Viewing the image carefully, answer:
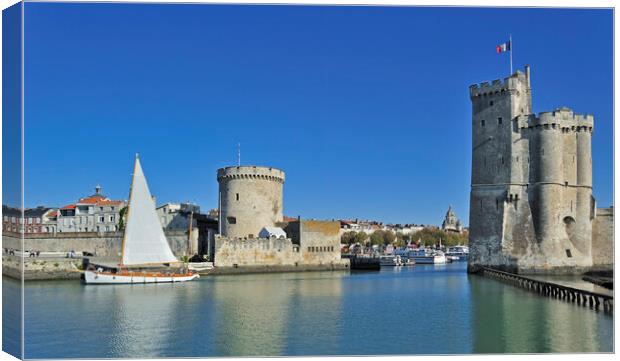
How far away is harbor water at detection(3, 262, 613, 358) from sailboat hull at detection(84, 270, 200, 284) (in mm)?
2159

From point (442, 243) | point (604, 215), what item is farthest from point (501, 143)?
point (442, 243)

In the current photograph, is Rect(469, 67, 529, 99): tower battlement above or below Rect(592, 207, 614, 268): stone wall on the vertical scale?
above

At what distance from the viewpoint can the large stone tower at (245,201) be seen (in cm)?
4269

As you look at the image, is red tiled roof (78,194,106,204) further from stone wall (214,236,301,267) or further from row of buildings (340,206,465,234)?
row of buildings (340,206,465,234)

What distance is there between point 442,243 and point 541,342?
90.6 m

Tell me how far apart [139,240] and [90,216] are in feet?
69.4

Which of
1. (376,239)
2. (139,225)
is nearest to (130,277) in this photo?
(139,225)

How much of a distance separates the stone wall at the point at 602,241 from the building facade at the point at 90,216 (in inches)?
1289

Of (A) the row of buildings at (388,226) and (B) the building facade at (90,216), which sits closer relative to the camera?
(B) the building facade at (90,216)

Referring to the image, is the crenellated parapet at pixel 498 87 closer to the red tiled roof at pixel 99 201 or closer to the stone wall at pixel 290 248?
the stone wall at pixel 290 248

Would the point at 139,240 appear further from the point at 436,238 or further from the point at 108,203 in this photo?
the point at 436,238

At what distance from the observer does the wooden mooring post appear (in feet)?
64.5

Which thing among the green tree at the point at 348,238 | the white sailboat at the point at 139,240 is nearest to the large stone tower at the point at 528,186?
the white sailboat at the point at 139,240

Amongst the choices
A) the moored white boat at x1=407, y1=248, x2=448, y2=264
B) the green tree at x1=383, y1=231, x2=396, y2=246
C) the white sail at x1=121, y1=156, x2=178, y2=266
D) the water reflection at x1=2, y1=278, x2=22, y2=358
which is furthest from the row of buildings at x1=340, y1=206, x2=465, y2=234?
the water reflection at x1=2, y1=278, x2=22, y2=358
